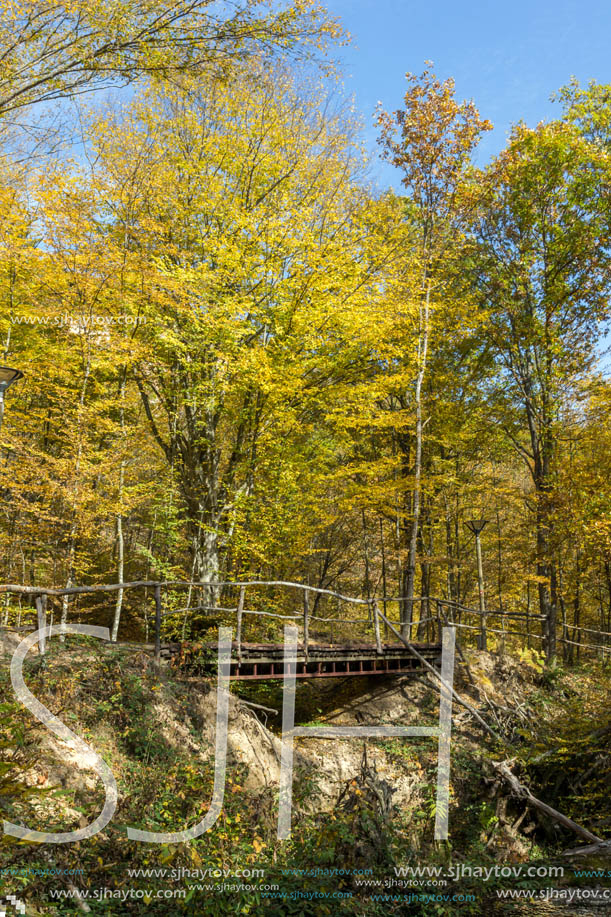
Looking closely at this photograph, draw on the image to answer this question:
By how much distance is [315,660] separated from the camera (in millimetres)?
10000

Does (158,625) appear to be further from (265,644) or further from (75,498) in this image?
(75,498)

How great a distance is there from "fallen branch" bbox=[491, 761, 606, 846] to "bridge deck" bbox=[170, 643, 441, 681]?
2.72 metres

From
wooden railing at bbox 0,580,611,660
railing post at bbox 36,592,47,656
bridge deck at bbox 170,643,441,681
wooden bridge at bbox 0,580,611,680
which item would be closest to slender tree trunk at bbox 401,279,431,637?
wooden railing at bbox 0,580,611,660

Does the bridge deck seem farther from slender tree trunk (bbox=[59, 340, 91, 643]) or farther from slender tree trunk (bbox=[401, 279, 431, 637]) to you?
slender tree trunk (bbox=[59, 340, 91, 643])

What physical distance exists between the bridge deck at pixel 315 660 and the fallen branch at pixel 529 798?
2.72 m

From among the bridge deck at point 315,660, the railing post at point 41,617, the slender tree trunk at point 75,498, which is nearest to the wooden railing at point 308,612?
the railing post at point 41,617

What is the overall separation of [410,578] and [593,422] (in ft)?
24.4

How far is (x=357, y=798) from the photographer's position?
660 centimetres

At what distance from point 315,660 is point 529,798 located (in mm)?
3979

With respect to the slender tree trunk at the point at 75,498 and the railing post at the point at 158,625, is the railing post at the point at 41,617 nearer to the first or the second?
the railing post at the point at 158,625

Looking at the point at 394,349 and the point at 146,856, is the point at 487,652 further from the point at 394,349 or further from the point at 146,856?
the point at 146,856

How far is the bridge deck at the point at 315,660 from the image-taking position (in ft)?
29.2

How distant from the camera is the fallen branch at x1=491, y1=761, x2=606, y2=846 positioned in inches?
299

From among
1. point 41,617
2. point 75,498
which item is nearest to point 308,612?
point 41,617
